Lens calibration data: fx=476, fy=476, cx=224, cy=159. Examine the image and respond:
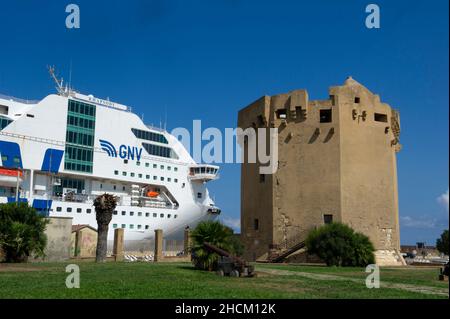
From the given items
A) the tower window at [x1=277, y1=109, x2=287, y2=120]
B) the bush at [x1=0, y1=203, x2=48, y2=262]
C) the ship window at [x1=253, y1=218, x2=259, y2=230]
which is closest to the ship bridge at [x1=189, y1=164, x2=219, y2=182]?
the ship window at [x1=253, y1=218, x2=259, y2=230]

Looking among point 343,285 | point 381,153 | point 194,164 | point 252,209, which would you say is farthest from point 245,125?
point 194,164

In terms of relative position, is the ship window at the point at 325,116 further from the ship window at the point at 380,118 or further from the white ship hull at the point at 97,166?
the white ship hull at the point at 97,166

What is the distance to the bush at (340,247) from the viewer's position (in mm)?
19031

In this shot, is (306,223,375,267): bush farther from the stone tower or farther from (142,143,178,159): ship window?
(142,143,178,159): ship window

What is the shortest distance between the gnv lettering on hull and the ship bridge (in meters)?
6.37

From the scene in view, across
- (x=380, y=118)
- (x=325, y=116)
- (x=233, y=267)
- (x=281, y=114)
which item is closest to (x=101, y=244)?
(x=233, y=267)

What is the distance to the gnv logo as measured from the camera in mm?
42500

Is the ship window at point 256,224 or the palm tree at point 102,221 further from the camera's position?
the ship window at point 256,224

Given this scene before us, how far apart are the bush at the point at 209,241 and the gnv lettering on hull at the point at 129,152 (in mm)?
29663

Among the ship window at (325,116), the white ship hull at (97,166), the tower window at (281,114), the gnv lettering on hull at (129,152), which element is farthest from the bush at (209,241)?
the gnv lettering on hull at (129,152)

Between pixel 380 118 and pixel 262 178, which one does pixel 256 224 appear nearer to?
pixel 262 178

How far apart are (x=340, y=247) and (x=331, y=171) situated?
5.15 metres

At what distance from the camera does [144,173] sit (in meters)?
45.1
